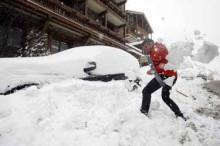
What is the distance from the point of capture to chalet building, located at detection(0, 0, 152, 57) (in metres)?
7.38

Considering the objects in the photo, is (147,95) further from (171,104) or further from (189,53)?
(189,53)

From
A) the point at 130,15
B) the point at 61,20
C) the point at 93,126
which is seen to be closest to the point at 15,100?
the point at 93,126

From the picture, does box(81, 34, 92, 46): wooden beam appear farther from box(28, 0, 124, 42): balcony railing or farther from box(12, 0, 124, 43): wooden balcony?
box(28, 0, 124, 42): balcony railing

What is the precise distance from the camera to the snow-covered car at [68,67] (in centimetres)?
287

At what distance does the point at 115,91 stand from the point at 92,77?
23.6 inches

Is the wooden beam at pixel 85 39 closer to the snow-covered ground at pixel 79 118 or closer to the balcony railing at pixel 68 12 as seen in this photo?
the balcony railing at pixel 68 12

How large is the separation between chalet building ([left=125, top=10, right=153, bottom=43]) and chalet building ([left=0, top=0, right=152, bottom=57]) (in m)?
8.57

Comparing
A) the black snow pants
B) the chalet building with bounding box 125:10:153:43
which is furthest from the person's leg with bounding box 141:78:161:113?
the chalet building with bounding box 125:10:153:43

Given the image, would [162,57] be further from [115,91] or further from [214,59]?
[214,59]

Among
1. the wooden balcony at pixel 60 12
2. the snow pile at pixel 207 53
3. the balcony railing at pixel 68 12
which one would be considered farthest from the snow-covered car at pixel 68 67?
the snow pile at pixel 207 53

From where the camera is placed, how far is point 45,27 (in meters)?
9.21

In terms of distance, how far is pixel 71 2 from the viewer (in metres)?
13.6

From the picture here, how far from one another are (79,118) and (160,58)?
1999mm

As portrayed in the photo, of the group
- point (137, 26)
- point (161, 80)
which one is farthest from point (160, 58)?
point (137, 26)
